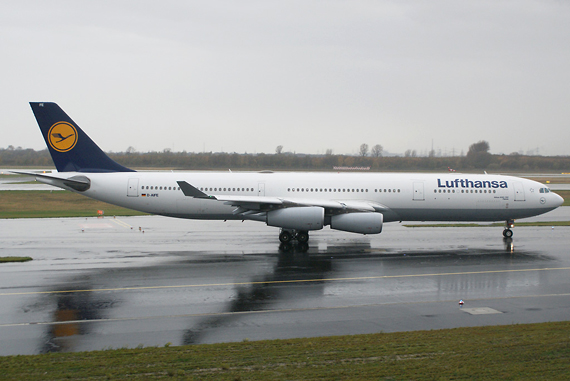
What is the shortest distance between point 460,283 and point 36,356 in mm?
12787

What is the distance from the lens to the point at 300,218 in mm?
21656

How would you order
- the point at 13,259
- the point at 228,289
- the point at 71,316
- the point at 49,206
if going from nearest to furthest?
the point at 71,316, the point at 228,289, the point at 13,259, the point at 49,206

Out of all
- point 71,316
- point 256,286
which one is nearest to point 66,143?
point 71,316

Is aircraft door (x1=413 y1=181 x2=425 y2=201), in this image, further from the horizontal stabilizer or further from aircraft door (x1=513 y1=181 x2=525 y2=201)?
the horizontal stabilizer

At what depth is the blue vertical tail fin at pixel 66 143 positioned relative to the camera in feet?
80.7

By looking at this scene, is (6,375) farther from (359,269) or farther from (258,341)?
(359,269)

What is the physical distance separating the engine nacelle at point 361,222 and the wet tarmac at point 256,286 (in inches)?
38.4

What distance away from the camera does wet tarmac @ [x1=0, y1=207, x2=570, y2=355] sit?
1112 centimetres

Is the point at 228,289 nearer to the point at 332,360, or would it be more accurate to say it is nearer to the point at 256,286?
the point at 256,286

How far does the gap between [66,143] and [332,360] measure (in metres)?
21.4

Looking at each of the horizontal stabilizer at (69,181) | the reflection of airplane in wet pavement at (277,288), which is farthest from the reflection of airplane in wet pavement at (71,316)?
the horizontal stabilizer at (69,181)

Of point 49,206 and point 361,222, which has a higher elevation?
point 361,222

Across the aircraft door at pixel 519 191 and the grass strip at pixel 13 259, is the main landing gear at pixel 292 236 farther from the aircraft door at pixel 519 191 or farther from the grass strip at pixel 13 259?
the aircraft door at pixel 519 191

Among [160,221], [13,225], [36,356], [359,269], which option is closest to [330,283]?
[359,269]
